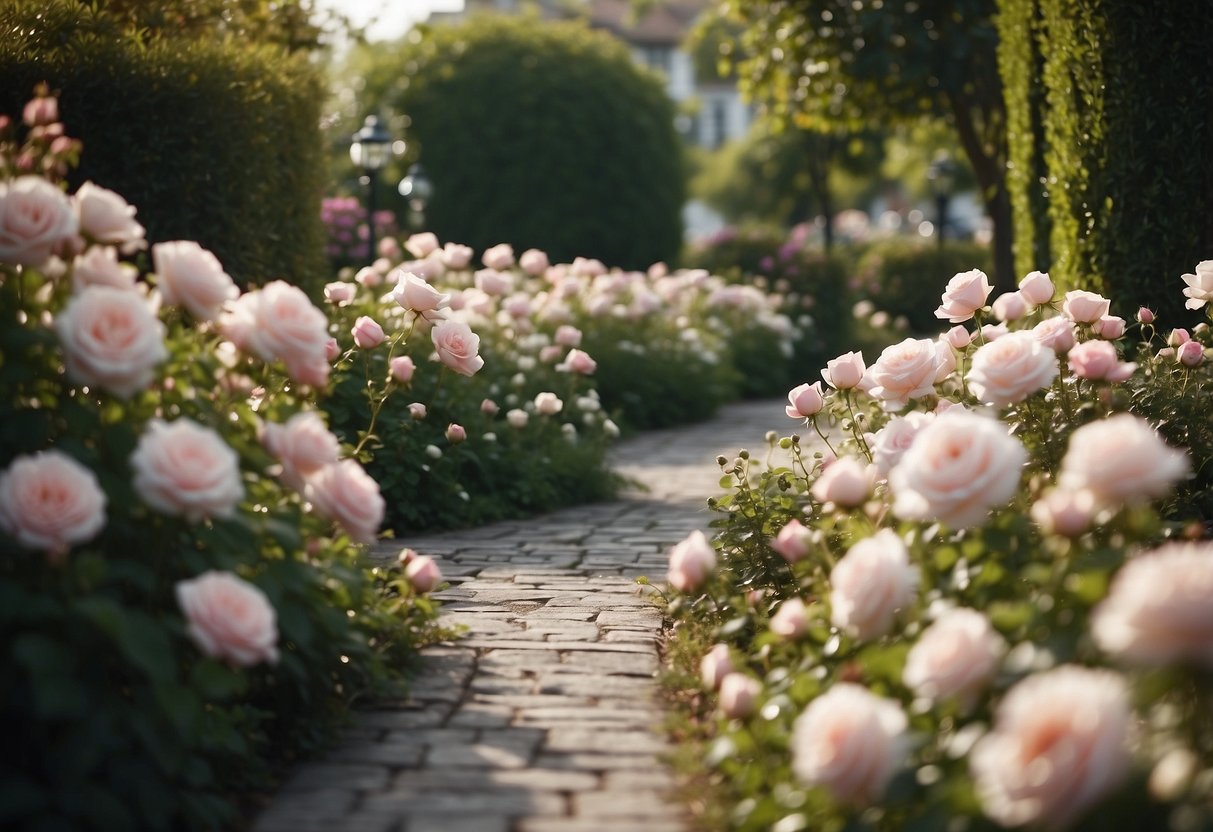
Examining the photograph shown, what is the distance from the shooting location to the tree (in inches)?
563

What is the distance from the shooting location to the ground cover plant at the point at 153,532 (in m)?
3.04

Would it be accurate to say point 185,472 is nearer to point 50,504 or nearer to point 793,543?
point 50,504

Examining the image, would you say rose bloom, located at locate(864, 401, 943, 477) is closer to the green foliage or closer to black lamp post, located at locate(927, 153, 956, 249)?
the green foliage

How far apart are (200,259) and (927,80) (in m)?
12.5

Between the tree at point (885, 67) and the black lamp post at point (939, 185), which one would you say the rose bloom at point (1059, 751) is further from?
the black lamp post at point (939, 185)

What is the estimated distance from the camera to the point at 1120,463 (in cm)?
293

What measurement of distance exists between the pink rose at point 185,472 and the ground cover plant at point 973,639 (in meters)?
1.24

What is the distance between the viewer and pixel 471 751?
12.6 feet

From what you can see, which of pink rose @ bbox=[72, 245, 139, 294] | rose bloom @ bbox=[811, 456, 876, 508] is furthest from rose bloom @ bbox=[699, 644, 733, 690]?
pink rose @ bbox=[72, 245, 139, 294]

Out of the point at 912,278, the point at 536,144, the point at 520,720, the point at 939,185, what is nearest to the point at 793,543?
the point at 520,720

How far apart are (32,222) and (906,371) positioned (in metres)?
2.68

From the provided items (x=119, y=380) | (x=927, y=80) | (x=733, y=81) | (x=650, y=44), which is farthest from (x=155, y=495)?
(x=733, y=81)

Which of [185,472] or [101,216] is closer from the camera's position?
[185,472]

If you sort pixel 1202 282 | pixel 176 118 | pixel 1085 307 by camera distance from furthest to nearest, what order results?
pixel 176 118, pixel 1202 282, pixel 1085 307
